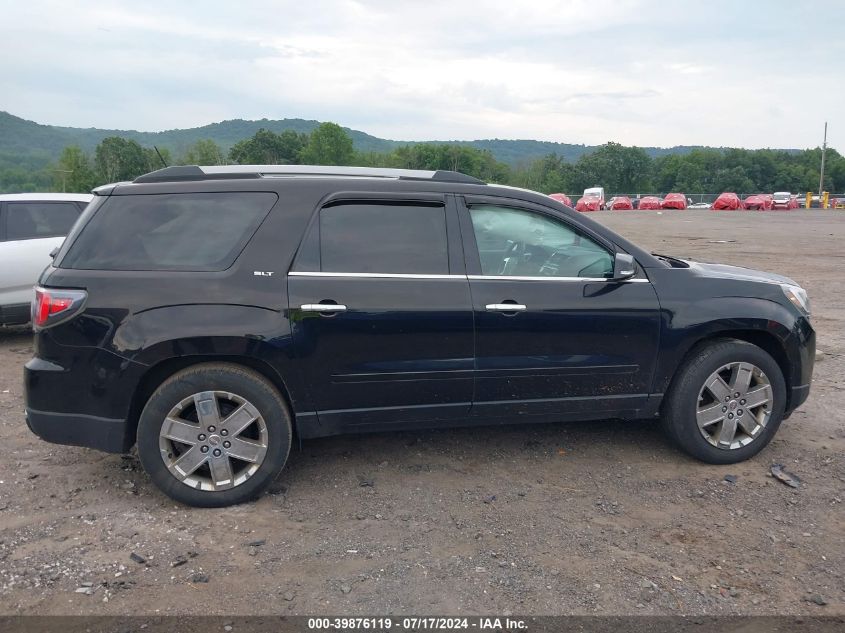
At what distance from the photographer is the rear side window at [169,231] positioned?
3869 mm

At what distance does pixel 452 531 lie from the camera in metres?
3.66

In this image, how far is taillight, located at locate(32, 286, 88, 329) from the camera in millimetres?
3762

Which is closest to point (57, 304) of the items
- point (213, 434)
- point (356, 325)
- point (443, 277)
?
point (213, 434)

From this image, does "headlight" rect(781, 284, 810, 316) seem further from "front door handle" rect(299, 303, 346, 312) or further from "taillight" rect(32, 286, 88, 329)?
"taillight" rect(32, 286, 88, 329)

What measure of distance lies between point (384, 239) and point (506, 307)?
823mm

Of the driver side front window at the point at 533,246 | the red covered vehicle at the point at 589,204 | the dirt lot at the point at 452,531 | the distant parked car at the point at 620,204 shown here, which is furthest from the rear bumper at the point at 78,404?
the distant parked car at the point at 620,204

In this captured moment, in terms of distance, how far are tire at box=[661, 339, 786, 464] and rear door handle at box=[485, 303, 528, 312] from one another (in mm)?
1174

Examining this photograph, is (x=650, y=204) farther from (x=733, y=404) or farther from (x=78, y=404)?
(x=78, y=404)

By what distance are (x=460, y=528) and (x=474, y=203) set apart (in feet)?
6.26

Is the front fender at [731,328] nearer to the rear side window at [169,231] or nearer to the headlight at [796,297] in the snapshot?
the headlight at [796,297]

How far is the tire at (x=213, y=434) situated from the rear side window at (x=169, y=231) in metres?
0.64

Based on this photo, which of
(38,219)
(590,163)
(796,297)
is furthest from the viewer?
(590,163)

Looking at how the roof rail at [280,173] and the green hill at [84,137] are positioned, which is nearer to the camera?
the roof rail at [280,173]

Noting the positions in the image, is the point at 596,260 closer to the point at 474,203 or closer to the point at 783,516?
the point at 474,203
